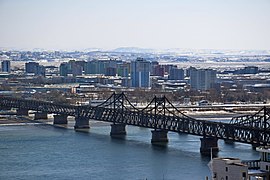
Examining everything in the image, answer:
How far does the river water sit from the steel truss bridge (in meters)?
0.28

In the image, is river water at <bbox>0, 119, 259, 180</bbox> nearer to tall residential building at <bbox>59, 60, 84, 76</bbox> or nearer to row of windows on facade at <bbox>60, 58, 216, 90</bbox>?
row of windows on facade at <bbox>60, 58, 216, 90</bbox>

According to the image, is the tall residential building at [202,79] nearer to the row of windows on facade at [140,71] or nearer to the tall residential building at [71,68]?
the row of windows on facade at [140,71]

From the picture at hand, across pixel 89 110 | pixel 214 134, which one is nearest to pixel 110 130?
pixel 89 110

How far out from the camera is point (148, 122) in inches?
934

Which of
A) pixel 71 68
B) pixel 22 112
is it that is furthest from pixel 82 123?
pixel 71 68

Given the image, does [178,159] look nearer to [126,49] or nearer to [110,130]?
[110,130]

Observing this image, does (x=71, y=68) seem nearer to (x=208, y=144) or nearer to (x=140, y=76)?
(x=140, y=76)

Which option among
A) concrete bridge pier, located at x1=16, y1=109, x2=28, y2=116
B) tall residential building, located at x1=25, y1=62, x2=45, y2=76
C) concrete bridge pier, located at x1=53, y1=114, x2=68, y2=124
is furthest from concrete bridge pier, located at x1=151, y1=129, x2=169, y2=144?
tall residential building, located at x1=25, y1=62, x2=45, y2=76

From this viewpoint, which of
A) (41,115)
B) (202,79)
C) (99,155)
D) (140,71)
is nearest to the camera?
(99,155)

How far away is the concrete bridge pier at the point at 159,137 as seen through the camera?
22.2 meters

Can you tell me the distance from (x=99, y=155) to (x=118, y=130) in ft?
16.3

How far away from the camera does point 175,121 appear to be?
75.1 ft

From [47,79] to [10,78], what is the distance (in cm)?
196

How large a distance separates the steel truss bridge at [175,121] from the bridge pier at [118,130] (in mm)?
145
